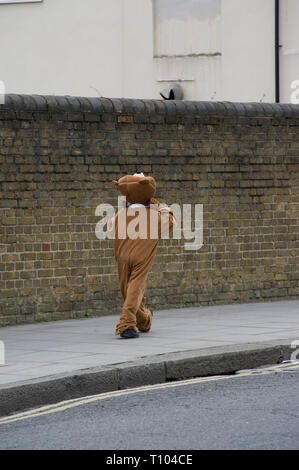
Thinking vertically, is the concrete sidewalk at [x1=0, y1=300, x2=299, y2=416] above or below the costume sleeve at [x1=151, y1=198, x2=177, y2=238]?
below

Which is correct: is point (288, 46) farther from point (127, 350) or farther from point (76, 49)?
point (127, 350)

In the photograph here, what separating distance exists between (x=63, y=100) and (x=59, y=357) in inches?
149

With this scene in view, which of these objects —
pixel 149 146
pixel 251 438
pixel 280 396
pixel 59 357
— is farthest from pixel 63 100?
pixel 251 438

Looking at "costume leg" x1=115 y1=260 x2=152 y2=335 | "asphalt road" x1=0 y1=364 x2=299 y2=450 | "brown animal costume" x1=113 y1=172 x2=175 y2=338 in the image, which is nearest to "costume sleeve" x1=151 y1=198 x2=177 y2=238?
"brown animal costume" x1=113 y1=172 x2=175 y2=338

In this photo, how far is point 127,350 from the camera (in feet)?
29.3

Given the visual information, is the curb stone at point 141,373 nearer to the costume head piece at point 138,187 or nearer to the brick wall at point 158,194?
the costume head piece at point 138,187

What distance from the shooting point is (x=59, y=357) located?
8609 mm

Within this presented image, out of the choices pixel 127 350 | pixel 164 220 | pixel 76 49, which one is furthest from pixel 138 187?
pixel 76 49

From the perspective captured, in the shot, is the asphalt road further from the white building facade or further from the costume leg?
the white building facade

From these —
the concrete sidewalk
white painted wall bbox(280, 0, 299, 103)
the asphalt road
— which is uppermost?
white painted wall bbox(280, 0, 299, 103)

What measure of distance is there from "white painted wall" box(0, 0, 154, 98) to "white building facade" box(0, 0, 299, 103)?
0.9 inches

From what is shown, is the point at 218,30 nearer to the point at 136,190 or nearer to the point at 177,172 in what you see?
the point at 177,172

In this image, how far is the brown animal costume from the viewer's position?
9758 mm

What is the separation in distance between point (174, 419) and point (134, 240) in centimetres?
364
